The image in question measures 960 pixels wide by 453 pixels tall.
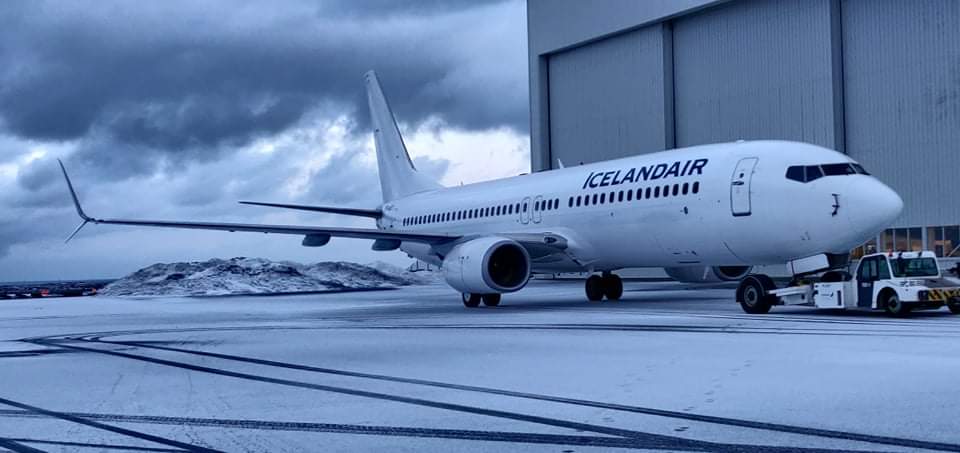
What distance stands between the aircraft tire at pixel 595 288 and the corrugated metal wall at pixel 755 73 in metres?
14.4

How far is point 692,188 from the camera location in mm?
19094

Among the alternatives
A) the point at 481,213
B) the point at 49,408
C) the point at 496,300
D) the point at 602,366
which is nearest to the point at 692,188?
the point at 496,300

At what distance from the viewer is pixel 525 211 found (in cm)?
2438

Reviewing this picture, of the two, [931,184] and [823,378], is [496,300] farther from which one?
[931,184]

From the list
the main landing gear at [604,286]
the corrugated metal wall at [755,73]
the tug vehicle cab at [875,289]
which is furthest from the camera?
the corrugated metal wall at [755,73]

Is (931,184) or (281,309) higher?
(931,184)

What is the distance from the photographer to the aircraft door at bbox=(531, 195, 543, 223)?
935 inches

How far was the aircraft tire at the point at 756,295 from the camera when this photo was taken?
16781 mm

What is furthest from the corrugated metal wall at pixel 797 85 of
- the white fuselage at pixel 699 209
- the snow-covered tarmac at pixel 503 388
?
the snow-covered tarmac at pixel 503 388

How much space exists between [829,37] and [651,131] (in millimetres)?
9320

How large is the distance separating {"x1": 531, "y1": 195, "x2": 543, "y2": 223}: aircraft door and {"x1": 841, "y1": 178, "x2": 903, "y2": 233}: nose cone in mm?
8565

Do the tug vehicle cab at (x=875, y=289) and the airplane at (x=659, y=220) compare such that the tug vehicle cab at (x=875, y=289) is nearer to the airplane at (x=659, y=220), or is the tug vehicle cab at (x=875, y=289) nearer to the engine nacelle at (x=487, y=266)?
the airplane at (x=659, y=220)

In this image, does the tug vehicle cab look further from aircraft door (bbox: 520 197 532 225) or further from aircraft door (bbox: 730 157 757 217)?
aircraft door (bbox: 520 197 532 225)

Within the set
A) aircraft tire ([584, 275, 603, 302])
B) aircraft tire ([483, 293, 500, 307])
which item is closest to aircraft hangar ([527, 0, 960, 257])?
aircraft tire ([584, 275, 603, 302])
